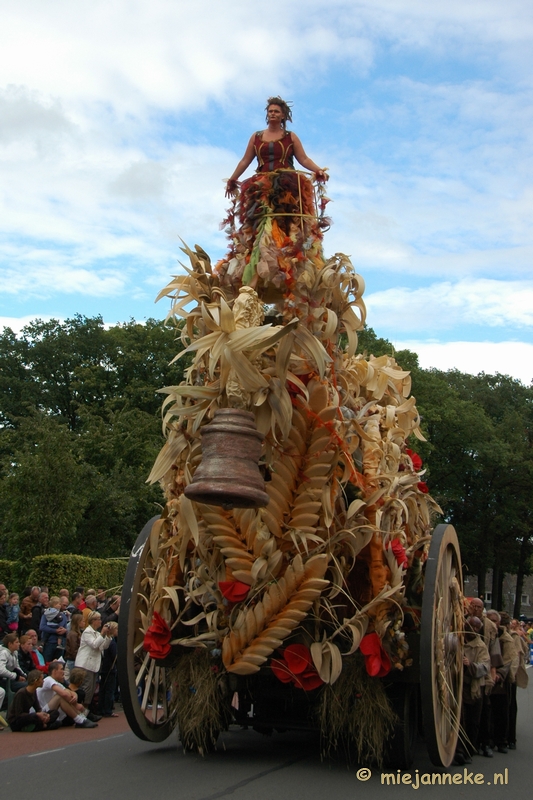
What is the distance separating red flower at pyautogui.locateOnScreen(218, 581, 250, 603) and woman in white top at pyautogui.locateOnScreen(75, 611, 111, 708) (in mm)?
4612

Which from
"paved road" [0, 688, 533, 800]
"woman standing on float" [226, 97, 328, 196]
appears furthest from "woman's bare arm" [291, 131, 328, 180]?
"paved road" [0, 688, 533, 800]

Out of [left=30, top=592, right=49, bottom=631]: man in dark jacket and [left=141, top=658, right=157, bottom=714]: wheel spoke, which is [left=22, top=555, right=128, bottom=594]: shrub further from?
[left=141, top=658, right=157, bottom=714]: wheel spoke

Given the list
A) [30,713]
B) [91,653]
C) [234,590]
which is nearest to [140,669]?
[234,590]

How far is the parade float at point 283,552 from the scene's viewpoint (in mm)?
5957

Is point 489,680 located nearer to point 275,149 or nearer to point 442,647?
point 442,647

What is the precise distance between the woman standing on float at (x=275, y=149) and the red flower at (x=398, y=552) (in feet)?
→ 10.7

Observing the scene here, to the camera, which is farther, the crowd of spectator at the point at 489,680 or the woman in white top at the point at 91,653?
the woman in white top at the point at 91,653

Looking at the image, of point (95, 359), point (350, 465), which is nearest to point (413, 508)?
point (350, 465)

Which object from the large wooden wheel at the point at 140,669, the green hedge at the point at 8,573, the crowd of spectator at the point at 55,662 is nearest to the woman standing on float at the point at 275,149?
the large wooden wheel at the point at 140,669

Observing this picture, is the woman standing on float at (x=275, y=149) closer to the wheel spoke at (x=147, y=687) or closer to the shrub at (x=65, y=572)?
the wheel spoke at (x=147, y=687)

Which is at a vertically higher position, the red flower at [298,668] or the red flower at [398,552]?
the red flower at [398,552]

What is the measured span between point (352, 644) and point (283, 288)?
108 inches

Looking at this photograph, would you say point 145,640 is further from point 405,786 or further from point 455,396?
point 455,396

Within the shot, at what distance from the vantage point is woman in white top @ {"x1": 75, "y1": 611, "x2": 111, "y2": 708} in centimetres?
1016
